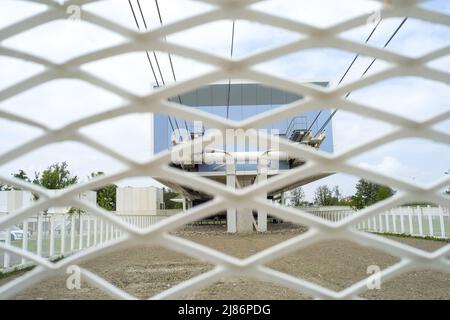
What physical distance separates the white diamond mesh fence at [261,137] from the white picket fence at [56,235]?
3.77 meters

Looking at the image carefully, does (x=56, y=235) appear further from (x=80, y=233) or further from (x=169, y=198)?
(x=169, y=198)

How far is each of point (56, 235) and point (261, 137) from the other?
21.5 ft

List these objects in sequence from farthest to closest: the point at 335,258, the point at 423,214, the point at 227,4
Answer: the point at 423,214
the point at 335,258
the point at 227,4

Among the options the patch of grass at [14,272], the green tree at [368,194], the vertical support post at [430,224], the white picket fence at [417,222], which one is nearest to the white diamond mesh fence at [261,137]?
the patch of grass at [14,272]

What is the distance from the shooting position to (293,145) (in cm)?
98

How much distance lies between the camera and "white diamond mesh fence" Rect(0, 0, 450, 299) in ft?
3.09

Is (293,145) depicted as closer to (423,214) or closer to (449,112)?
(449,112)

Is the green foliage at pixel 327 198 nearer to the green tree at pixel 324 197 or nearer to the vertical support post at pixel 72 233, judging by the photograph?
the green tree at pixel 324 197

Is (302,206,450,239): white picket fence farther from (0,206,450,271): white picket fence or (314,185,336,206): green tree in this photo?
(314,185,336,206): green tree

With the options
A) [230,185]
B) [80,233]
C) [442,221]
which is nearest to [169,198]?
[230,185]

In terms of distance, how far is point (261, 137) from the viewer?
3.32 feet

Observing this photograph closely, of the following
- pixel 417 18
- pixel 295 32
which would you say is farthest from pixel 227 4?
pixel 417 18

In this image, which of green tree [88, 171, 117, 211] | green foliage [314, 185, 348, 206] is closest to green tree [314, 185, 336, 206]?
green foliage [314, 185, 348, 206]
